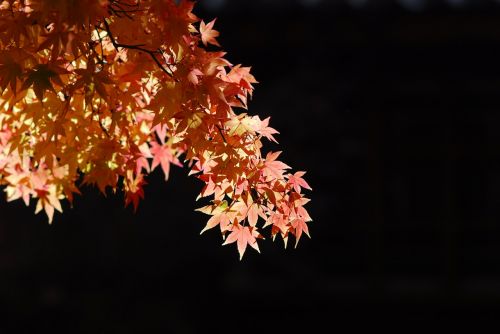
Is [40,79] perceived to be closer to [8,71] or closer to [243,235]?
[8,71]

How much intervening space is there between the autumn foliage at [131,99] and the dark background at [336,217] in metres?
2.84

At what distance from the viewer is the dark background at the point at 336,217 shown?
15.8ft

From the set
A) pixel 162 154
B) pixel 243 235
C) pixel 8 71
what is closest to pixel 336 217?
pixel 162 154

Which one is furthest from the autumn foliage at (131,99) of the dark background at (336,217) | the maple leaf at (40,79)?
the dark background at (336,217)

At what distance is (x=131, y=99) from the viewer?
76.7 inches

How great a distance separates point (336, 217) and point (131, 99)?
3.24m

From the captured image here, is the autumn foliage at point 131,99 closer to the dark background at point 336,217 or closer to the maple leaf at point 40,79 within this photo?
the maple leaf at point 40,79

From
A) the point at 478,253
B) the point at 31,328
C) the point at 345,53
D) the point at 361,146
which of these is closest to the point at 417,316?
the point at 478,253

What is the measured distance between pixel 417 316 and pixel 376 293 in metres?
0.35

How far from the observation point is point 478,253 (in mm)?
5051

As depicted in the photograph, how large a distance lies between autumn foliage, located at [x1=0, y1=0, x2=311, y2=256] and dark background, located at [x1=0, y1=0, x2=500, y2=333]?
2.84 metres

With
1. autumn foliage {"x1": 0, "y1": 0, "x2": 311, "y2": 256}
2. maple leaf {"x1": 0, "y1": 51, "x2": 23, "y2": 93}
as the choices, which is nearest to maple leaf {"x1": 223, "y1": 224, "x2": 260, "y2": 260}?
autumn foliage {"x1": 0, "y1": 0, "x2": 311, "y2": 256}

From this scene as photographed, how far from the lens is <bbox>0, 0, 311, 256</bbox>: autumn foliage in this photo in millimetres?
1603

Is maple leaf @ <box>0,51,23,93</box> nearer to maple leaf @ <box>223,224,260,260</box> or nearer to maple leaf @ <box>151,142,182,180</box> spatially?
maple leaf @ <box>223,224,260,260</box>
